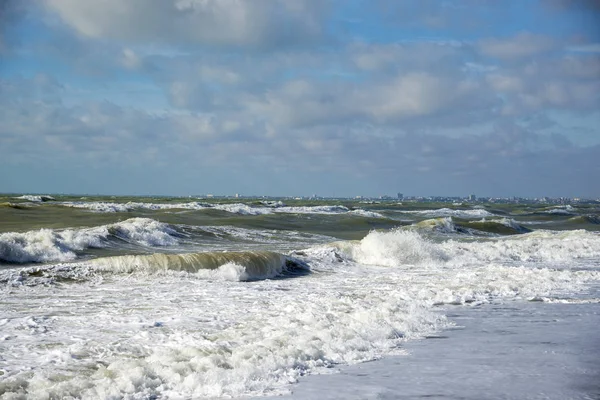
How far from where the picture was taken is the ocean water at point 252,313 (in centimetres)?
651

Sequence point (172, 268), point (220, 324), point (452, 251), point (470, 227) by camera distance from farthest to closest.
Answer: point (470, 227)
point (452, 251)
point (172, 268)
point (220, 324)

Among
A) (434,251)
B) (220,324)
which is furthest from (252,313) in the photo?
(434,251)

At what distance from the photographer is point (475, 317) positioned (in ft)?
35.8

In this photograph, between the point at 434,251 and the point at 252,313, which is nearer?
the point at 252,313

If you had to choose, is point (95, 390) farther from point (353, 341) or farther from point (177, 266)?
point (177, 266)

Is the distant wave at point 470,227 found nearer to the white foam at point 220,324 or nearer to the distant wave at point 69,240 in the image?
the distant wave at point 69,240

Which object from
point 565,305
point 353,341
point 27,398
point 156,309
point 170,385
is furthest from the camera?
point 565,305

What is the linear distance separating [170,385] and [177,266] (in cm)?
1021

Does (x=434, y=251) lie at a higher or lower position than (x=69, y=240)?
lower

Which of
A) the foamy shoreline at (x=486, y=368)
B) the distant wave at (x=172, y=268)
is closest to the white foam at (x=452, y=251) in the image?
the distant wave at (x=172, y=268)

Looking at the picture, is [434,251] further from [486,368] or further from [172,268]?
[486,368]

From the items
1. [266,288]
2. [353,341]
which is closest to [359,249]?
[266,288]

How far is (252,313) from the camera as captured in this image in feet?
34.4

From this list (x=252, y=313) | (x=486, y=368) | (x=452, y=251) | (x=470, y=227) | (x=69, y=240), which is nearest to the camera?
(x=486, y=368)
